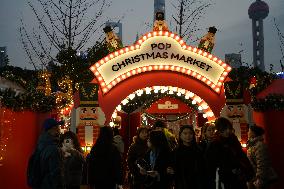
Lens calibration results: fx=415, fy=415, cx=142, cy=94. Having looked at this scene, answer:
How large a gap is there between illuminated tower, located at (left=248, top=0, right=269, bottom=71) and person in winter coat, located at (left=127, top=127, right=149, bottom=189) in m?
115

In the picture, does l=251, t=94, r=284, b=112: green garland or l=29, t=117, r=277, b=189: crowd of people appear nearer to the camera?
l=29, t=117, r=277, b=189: crowd of people

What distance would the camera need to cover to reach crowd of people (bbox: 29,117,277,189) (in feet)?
19.4

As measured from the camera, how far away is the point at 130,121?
22.5 m

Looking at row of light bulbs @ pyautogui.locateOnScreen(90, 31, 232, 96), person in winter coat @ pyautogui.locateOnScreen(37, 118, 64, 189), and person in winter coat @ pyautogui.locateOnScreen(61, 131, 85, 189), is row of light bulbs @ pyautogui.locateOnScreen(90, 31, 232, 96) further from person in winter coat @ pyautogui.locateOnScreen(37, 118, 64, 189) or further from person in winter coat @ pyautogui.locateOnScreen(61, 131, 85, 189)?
person in winter coat @ pyautogui.locateOnScreen(37, 118, 64, 189)

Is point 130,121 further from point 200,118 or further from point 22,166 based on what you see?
point 22,166

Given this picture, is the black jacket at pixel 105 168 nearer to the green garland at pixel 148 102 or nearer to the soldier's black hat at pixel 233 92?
the soldier's black hat at pixel 233 92

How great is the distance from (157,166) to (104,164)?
3.10 feet

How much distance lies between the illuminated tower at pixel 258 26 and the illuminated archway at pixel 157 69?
4305 inches

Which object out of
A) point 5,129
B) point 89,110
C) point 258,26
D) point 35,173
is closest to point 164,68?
point 89,110

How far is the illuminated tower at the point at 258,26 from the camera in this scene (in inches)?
4717

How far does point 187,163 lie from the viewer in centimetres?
641

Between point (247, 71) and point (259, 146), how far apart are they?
40671 millimetres

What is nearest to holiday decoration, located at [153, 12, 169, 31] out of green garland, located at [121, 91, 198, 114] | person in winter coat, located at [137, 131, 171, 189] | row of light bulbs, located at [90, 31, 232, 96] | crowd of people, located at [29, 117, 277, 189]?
row of light bulbs, located at [90, 31, 232, 96]

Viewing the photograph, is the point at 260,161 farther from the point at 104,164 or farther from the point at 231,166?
the point at 104,164
